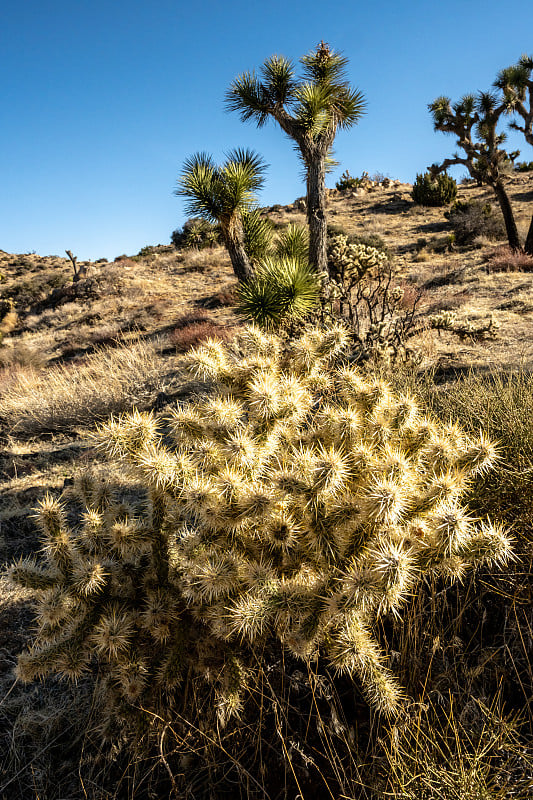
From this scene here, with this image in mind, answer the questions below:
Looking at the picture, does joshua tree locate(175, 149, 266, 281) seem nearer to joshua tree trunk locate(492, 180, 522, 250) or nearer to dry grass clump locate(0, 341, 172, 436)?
dry grass clump locate(0, 341, 172, 436)

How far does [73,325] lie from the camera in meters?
17.8

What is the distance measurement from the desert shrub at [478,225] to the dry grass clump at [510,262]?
4.26m

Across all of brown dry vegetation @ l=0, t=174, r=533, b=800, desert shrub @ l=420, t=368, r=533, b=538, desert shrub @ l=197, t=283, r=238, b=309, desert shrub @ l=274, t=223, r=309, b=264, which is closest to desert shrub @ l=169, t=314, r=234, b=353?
brown dry vegetation @ l=0, t=174, r=533, b=800

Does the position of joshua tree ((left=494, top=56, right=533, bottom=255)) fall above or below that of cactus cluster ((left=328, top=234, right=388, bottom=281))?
above

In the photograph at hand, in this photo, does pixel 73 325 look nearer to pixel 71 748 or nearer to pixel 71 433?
pixel 71 433

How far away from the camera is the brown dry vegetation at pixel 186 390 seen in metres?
2.15

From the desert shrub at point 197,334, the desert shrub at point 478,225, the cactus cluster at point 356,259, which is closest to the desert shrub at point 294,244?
the cactus cluster at point 356,259

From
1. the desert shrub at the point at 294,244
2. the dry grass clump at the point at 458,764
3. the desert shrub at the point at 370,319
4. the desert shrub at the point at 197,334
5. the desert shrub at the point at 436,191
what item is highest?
the desert shrub at the point at 436,191

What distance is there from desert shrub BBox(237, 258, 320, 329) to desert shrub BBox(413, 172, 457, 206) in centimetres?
2590

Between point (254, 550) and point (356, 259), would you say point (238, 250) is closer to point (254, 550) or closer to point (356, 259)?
point (356, 259)

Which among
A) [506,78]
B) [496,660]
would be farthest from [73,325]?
[506,78]

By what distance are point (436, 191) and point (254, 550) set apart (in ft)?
104

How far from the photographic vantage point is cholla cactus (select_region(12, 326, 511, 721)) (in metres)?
1.87

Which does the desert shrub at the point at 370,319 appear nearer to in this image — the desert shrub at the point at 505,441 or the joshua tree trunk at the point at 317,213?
the joshua tree trunk at the point at 317,213
